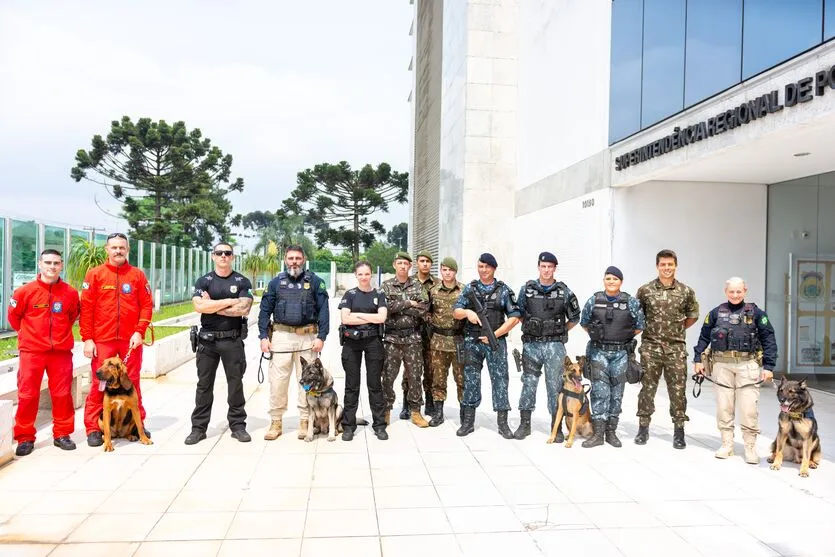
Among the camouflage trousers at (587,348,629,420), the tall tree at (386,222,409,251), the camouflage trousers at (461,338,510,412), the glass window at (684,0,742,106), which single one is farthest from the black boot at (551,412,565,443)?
the tall tree at (386,222,409,251)

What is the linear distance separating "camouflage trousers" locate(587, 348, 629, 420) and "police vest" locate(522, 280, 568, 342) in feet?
1.38

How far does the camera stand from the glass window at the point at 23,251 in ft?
42.1

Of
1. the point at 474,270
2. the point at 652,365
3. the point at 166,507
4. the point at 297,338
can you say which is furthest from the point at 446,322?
the point at 474,270

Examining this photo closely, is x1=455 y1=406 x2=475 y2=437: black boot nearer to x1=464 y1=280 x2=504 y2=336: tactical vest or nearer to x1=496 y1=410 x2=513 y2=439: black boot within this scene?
x1=496 y1=410 x2=513 y2=439: black boot

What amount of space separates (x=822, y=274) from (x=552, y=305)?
603 cm

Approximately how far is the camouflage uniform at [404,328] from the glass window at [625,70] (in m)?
5.24

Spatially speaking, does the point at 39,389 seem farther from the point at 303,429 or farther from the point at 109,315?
the point at 303,429

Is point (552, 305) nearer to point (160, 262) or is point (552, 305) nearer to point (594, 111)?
point (594, 111)

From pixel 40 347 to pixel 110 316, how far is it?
60cm

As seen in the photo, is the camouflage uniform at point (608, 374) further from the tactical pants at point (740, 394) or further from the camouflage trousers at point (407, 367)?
the camouflage trousers at point (407, 367)

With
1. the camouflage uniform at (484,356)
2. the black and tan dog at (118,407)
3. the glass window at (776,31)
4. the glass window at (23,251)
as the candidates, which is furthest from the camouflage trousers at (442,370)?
the glass window at (23,251)

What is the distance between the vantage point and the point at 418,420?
6.48 m

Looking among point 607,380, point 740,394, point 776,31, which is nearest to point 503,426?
point 607,380

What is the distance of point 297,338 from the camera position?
19.7 feet
